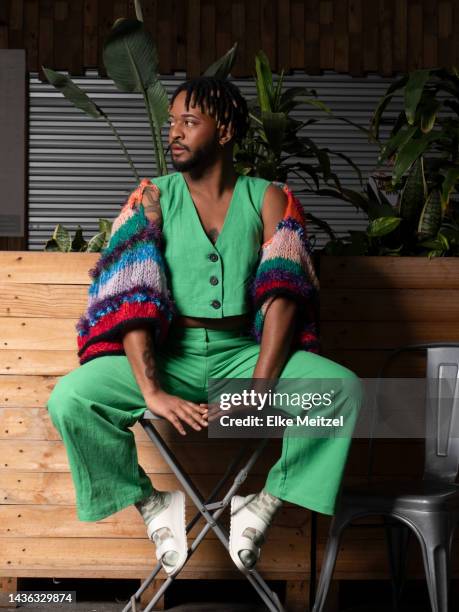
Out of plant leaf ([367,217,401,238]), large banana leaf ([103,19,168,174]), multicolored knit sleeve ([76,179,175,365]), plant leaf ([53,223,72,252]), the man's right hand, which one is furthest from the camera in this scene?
large banana leaf ([103,19,168,174])

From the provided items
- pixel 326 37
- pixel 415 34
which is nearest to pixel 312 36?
pixel 326 37

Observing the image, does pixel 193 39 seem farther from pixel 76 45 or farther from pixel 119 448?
pixel 119 448

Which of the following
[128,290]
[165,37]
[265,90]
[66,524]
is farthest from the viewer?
[165,37]

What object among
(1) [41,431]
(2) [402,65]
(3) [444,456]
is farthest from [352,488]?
(2) [402,65]

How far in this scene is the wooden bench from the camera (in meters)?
2.24

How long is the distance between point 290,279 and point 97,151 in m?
3.37

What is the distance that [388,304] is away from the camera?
2.30 metres

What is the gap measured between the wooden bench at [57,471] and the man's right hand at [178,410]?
53cm

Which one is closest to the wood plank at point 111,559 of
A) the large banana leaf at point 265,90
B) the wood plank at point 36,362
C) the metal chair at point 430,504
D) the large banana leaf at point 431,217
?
the metal chair at point 430,504

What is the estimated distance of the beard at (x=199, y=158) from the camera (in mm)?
1944

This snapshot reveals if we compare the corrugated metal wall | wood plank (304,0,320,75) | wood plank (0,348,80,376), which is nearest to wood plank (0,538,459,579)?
wood plank (0,348,80,376)

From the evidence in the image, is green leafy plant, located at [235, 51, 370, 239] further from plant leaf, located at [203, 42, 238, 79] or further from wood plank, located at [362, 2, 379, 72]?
wood plank, located at [362, 2, 379, 72]

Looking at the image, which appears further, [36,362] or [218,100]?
[36,362]

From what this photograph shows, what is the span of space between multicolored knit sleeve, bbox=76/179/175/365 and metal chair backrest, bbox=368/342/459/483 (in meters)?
0.68
